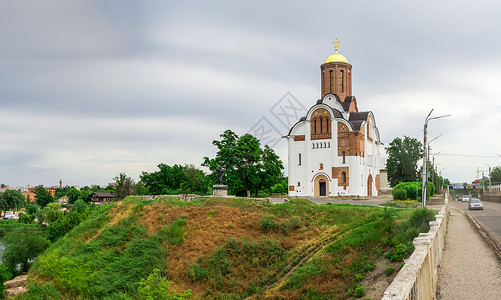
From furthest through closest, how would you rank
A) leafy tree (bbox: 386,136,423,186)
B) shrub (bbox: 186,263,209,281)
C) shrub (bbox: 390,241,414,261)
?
leafy tree (bbox: 386,136,423,186) < shrub (bbox: 186,263,209,281) < shrub (bbox: 390,241,414,261)

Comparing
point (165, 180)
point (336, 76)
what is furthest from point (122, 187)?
point (336, 76)

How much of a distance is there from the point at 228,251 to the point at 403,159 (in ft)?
148

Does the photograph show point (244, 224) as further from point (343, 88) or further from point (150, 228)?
point (343, 88)

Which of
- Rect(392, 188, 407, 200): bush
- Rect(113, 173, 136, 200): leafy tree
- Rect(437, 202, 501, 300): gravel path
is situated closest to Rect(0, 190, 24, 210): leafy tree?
Rect(113, 173, 136, 200): leafy tree

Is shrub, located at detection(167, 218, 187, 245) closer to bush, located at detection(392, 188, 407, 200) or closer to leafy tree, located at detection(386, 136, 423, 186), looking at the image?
bush, located at detection(392, 188, 407, 200)

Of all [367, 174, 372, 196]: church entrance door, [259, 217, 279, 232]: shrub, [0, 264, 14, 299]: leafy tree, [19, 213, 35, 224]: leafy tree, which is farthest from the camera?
[19, 213, 35, 224]: leafy tree

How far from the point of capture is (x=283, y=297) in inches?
568

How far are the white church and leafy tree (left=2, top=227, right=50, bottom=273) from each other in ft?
79.8

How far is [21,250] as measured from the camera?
29.3 metres

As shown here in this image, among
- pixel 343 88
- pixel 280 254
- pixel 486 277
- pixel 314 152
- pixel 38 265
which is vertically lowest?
pixel 38 265

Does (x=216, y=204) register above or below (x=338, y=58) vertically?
below

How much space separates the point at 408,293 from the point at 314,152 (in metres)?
38.2

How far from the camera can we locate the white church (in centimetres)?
4122

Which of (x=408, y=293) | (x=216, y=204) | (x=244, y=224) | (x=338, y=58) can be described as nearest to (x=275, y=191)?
(x=338, y=58)
